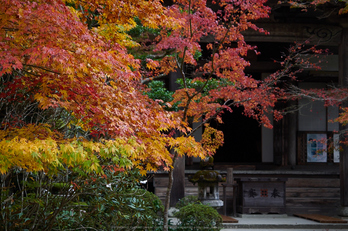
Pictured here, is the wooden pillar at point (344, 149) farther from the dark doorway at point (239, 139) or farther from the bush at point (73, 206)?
the bush at point (73, 206)

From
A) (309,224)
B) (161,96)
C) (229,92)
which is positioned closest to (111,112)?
(229,92)

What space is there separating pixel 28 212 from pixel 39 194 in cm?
53

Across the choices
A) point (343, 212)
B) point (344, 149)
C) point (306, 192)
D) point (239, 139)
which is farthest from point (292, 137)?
point (343, 212)

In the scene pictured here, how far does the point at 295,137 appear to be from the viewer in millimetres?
14898

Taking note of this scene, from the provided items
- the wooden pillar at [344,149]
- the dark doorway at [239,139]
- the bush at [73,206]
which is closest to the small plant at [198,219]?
the bush at [73,206]

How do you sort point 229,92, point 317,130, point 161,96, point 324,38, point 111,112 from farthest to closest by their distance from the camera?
point 317,130 < point 324,38 < point 161,96 < point 229,92 < point 111,112

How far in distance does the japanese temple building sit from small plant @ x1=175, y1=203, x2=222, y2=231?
3.76 metres

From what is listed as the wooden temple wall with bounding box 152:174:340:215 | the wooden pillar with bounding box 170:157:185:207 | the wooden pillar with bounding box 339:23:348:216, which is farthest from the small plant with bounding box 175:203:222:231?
the wooden pillar with bounding box 339:23:348:216

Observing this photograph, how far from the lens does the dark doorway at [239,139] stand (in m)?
16.5

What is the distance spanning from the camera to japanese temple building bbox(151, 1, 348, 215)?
1204 cm

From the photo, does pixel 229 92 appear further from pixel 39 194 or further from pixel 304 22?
pixel 304 22

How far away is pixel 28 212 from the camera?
5883 millimetres

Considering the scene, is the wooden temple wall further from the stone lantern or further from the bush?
the bush

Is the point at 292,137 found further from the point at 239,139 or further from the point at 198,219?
the point at 198,219
